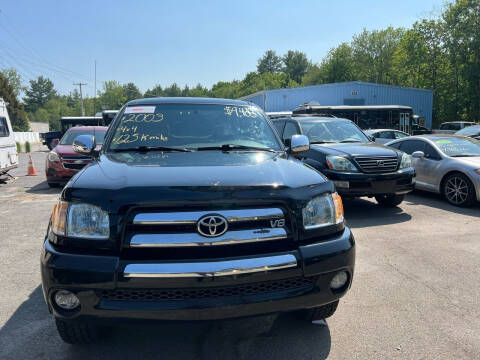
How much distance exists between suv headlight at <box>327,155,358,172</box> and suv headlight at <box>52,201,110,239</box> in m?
5.21

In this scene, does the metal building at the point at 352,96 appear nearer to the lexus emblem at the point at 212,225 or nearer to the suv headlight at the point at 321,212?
the suv headlight at the point at 321,212

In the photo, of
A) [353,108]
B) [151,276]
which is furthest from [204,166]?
[353,108]

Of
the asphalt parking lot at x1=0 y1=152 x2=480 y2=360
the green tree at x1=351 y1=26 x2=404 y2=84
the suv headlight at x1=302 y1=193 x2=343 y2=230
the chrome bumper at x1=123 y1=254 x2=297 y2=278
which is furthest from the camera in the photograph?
the green tree at x1=351 y1=26 x2=404 y2=84

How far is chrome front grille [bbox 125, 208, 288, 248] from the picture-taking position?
207cm

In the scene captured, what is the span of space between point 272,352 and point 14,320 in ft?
6.78

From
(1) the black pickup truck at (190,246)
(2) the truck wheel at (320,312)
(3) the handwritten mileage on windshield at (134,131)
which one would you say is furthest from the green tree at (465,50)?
(1) the black pickup truck at (190,246)

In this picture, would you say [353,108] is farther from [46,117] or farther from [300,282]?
[46,117]

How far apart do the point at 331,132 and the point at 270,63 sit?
109888mm

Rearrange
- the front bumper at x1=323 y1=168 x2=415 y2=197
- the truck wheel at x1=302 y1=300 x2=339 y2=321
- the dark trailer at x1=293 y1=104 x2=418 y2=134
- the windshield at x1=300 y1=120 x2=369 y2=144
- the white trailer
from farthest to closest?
the dark trailer at x1=293 y1=104 x2=418 y2=134, the white trailer, the windshield at x1=300 y1=120 x2=369 y2=144, the front bumper at x1=323 y1=168 x2=415 y2=197, the truck wheel at x1=302 y1=300 x2=339 y2=321

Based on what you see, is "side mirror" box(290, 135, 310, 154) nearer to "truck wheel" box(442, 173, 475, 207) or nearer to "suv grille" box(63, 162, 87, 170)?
"truck wheel" box(442, 173, 475, 207)

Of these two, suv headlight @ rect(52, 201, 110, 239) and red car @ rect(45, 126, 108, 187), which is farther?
red car @ rect(45, 126, 108, 187)

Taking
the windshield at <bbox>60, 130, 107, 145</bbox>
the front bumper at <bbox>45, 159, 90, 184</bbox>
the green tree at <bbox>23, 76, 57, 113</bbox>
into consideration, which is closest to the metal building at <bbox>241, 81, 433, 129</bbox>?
the windshield at <bbox>60, 130, 107, 145</bbox>

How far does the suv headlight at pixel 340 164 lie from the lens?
6.62 m

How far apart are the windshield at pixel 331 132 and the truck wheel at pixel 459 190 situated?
5.99 feet
